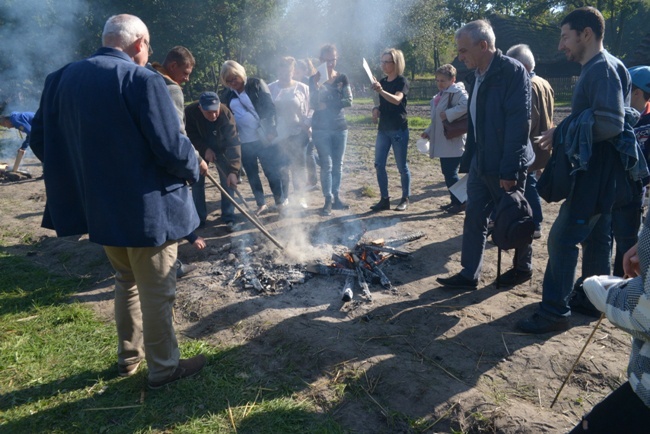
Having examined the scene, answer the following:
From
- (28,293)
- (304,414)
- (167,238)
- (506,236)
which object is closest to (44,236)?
(28,293)

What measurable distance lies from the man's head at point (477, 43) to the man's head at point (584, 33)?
0.60 m

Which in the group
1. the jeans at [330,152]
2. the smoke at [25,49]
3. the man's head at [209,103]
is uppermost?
the smoke at [25,49]

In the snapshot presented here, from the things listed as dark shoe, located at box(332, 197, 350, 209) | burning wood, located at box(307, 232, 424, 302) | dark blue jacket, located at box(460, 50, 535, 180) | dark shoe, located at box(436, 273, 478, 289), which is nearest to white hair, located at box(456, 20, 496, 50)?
dark blue jacket, located at box(460, 50, 535, 180)

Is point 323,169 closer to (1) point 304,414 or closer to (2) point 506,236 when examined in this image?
(2) point 506,236

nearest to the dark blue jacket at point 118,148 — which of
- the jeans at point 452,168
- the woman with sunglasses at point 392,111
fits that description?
the woman with sunglasses at point 392,111

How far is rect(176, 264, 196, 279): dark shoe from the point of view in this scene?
4629 mm

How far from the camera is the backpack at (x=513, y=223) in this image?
3459 mm

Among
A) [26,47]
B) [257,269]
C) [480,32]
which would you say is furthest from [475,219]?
[26,47]

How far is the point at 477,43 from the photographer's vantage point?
11.9ft

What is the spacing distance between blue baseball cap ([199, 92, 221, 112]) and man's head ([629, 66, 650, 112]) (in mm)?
4079

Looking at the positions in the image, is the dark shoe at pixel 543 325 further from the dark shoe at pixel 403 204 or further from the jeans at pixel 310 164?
the jeans at pixel 310 164

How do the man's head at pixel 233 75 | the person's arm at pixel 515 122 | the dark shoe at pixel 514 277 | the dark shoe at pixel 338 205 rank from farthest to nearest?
the dark shoe at pixel 338 205 → the man's head at pixel 233 75 → the dark shoe at pixel 514 277 → the person's arm at pixel 515 122

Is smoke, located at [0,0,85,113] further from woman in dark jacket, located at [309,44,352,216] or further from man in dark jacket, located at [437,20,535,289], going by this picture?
man in dark jacket, located at [437,20,535,289]

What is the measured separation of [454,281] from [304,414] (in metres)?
2.04
